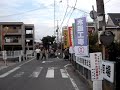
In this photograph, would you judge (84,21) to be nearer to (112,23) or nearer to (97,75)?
(97,75)

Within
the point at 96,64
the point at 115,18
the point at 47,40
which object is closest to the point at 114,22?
the point at 115,18

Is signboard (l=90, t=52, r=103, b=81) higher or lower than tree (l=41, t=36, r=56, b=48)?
lower

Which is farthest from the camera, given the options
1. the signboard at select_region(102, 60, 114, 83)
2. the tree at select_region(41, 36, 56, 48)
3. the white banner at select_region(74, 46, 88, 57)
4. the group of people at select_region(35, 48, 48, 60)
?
the tree at select_region(41, 36, 56, 48)

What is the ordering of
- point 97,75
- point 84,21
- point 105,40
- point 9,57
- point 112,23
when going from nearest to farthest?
1. point 97,75
2. point 105,40
3. point 84,21
4. point 9,57
5. point 112,23

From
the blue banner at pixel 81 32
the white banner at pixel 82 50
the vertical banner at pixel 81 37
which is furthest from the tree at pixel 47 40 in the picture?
the blue banner at pixel 81 32

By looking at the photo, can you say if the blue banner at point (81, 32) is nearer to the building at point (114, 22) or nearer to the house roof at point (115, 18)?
the building at point (114, 22)

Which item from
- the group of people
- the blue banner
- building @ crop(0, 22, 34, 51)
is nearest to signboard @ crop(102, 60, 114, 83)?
the blue banner

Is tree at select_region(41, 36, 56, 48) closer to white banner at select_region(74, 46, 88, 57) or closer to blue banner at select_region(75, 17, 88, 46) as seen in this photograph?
white banner at select_region(74, 46, 88, 57)

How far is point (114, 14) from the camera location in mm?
62219

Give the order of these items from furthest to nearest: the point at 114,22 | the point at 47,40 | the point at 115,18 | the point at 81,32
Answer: the point at 47,40
the point at 115,18
the point at 114,22
the point at 81,32

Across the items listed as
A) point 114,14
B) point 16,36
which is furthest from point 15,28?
point 114,14

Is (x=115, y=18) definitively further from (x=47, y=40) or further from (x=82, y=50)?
(x=82, y=50)

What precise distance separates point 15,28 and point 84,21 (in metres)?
60.0

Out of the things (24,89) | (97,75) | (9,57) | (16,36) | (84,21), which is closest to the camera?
(97,75)
